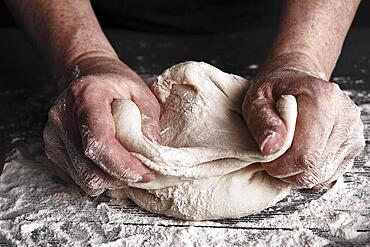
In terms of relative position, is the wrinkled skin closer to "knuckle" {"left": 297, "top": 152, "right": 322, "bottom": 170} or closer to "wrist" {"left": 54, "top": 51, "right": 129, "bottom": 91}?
"knuckle" {"left": 297, "top": 152, "right": 322, "bottom": 170}

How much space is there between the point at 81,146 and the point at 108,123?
80mm

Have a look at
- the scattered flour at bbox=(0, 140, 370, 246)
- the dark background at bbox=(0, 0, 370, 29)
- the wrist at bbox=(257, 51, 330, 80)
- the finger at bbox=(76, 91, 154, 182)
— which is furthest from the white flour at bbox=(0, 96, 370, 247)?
the dark background at bbox=(0, 0, 370, 29)

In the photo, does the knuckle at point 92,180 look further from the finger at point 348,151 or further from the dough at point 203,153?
the finger at point 348,151

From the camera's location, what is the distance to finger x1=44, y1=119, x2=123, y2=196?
44.2 inches

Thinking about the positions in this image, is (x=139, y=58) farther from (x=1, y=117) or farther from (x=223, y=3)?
(x=1, y=117)

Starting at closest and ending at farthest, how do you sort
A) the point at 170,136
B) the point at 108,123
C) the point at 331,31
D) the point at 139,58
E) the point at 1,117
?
the point at 108,123 < the point at 170,136 < the point at 331,31 < the point at 1,117 < the point at 139,58

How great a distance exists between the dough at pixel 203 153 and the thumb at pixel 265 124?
2 centimetres

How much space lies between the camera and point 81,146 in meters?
1.15

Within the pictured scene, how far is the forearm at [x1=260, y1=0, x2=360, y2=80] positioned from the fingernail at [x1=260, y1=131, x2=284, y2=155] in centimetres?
28

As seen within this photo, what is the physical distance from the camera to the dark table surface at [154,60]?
64.5 inches

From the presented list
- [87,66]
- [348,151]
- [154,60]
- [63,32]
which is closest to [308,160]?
[348,151]

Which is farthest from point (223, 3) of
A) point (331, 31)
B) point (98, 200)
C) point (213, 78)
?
point (98, 200)

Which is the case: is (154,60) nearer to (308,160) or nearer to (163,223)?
(163,223)

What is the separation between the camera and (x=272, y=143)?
3.35 feet
